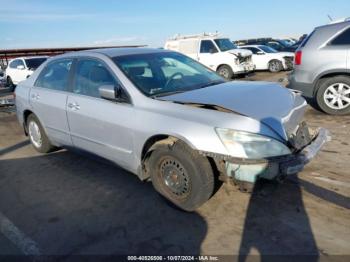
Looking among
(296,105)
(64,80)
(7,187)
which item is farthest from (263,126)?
(7,187)

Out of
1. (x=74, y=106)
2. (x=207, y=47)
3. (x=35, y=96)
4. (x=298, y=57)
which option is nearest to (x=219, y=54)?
(x=207, y=47)

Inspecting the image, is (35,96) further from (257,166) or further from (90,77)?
(257,166)

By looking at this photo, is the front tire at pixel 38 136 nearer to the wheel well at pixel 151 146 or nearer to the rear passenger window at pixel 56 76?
the rear passenger window at pixel 56 76

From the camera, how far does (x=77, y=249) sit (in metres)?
3.26

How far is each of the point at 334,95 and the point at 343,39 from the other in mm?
1092

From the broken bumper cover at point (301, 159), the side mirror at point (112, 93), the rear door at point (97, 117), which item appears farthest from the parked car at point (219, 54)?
the broken bumper cover at point (301, 159)

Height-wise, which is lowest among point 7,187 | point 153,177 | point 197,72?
point 7,187

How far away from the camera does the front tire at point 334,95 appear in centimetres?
722

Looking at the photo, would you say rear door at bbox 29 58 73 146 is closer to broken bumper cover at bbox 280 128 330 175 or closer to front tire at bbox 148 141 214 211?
front tire at bbox 148 141 214 211

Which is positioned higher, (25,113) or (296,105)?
(296,105)

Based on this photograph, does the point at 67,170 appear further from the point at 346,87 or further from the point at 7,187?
the point at 346,87

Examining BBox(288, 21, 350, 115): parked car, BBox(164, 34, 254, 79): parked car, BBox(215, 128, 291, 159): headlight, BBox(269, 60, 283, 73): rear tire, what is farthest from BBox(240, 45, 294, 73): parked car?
BBox(215, 128, 291, 159): headlight

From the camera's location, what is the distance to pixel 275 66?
18.0m

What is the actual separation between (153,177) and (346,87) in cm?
509
